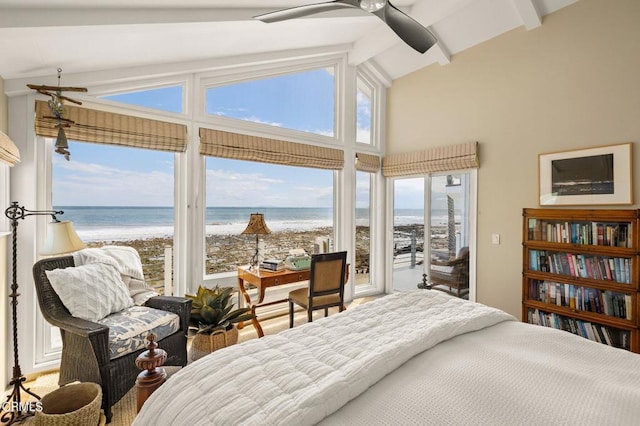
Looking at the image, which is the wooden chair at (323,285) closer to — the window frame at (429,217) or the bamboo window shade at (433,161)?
the window frame at (429,217)

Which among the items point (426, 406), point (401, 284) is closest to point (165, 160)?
point (426, 406)

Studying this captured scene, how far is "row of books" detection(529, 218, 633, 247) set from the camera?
247 cm

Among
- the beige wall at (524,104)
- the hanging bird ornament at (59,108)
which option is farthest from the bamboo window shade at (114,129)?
the beige wall at (524,104)

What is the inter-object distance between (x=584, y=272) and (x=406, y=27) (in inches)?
98.2

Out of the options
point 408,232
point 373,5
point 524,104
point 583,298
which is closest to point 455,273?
point 408,232

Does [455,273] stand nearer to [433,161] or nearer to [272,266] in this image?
[433,161]

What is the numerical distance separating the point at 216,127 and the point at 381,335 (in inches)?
109

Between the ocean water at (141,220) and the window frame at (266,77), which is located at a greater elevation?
the window frame at (266,77)

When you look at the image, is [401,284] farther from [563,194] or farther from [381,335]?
[381,335]

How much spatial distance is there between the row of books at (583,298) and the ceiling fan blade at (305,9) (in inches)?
112

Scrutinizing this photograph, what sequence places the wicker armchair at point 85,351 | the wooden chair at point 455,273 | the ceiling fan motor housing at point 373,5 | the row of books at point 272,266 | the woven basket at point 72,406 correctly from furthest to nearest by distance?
1. the wooden chair at point 455,273
2. the row of books at point 272,266
3. the wicker armchair at point 85,351
4. the ceiling fan motor housing at point 373,5
5. the woven basket at point 72,406

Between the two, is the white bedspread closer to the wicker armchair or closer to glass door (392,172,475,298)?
the wicker armchair

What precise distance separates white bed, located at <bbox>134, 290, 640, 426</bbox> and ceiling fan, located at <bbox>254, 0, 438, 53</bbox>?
170 centimetres

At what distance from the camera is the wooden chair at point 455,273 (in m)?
3.75
